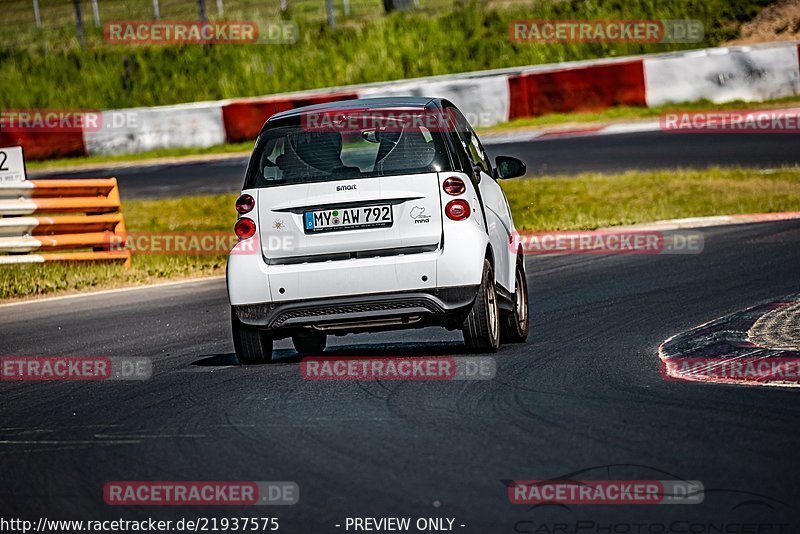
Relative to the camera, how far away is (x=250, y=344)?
8945 millimetres

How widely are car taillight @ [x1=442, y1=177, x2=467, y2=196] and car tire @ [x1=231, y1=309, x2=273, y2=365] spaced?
1472 mm

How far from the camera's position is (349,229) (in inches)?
332

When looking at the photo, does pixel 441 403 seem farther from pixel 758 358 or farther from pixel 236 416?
pixel 758 358

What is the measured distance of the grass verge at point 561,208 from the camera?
15969mm

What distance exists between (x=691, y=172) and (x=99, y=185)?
8.84 meters

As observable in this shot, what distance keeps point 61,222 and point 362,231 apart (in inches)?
355

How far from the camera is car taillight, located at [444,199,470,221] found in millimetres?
8461

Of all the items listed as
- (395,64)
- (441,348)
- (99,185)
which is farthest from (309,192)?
(395,64)
